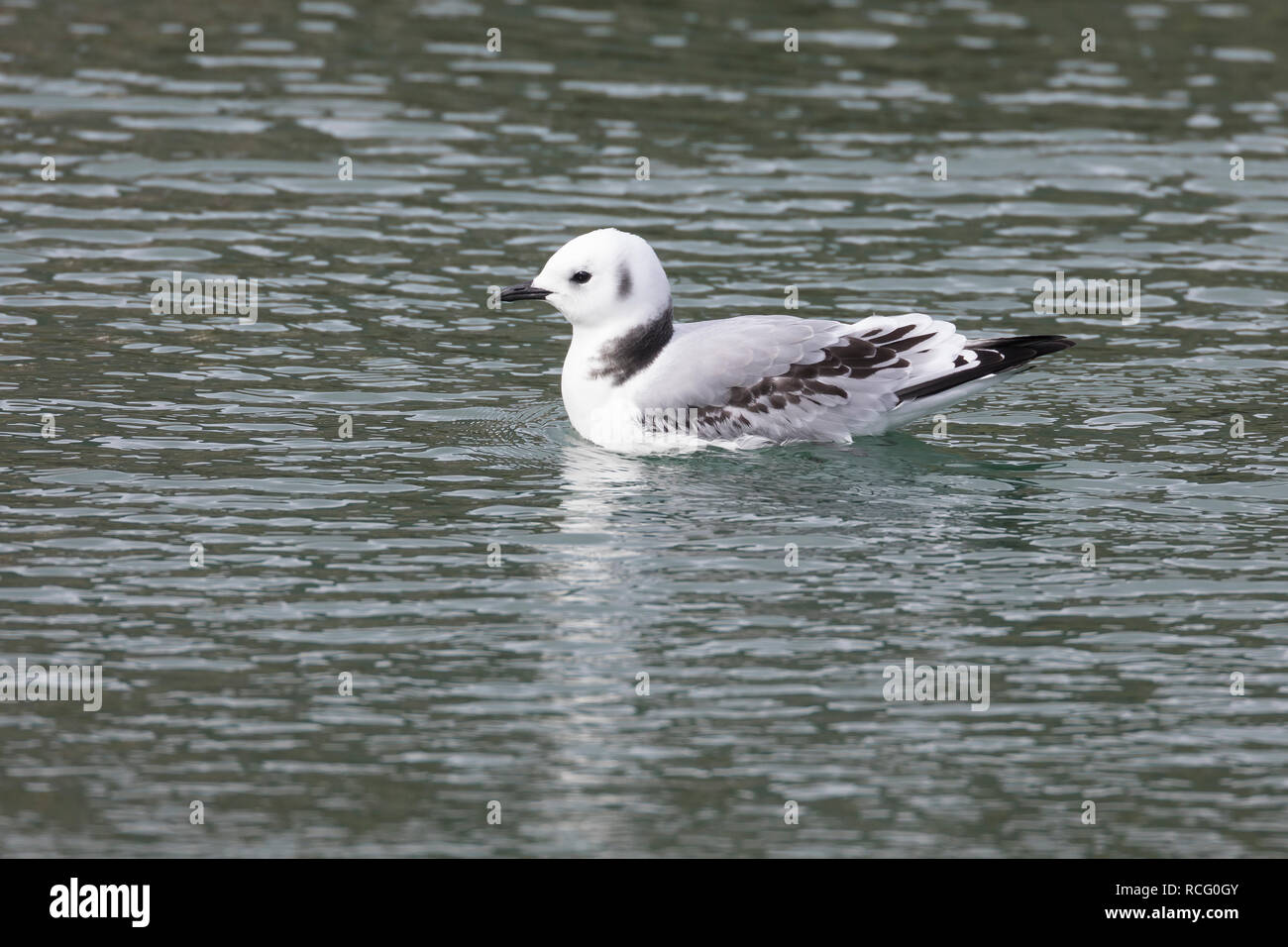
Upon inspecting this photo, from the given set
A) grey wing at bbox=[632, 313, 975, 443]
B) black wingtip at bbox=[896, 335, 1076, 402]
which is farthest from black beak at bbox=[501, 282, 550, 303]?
black wingtip at bbox=[896, 335, 1076, 402]

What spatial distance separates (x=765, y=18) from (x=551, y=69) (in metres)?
3.42

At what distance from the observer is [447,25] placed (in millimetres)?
24047

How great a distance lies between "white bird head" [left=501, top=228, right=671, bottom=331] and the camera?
13492 millimetres

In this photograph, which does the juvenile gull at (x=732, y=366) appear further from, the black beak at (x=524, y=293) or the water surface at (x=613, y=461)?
the water surface at (x=613, y=461)

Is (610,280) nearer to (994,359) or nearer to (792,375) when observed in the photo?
(792,375)

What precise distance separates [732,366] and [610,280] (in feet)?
3.38

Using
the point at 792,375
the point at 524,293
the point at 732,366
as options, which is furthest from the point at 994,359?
the point at 524,293

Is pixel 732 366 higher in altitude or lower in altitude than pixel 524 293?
lower

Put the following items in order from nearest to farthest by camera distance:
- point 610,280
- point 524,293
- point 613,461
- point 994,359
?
point 994,359 < point 613,461 < point 610,280 < point 524,293

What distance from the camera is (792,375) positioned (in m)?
13.3

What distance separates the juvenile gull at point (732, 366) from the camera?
1329 centimetres
